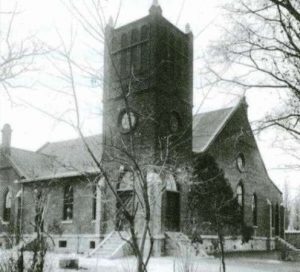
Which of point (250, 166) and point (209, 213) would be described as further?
point (250, 166)

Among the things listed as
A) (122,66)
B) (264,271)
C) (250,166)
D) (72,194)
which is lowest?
(264,271)

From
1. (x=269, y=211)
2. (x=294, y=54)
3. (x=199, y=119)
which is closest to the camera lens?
(x=294, y=54)

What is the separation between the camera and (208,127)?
35.2 metres

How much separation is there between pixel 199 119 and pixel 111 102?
876 centimetres

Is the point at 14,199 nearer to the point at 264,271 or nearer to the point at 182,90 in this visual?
the point at 182,90

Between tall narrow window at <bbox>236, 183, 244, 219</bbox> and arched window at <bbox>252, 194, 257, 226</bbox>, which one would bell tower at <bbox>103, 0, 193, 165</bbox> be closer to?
tall narrow window at <bbox>236, 183, 244, 219</bbox>

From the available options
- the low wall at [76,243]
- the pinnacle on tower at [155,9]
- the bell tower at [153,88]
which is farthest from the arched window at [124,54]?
the low wall at [76,243]

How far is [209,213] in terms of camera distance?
2981cm

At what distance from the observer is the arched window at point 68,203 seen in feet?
112

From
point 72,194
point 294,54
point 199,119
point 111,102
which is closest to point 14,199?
point 72,194

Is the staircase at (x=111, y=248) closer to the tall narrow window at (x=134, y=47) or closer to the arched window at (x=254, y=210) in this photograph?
the tall narrow window at (x=134, y=47)

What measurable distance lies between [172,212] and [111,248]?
426 centimetres

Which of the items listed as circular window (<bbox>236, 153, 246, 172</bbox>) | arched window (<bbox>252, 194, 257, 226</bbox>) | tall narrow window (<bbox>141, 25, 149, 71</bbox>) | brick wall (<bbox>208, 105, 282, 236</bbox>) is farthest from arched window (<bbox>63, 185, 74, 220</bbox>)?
arched window (<bbox>252, 194, 257, 226</bbox>)

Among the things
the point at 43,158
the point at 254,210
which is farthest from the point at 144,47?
the point at 254,210
